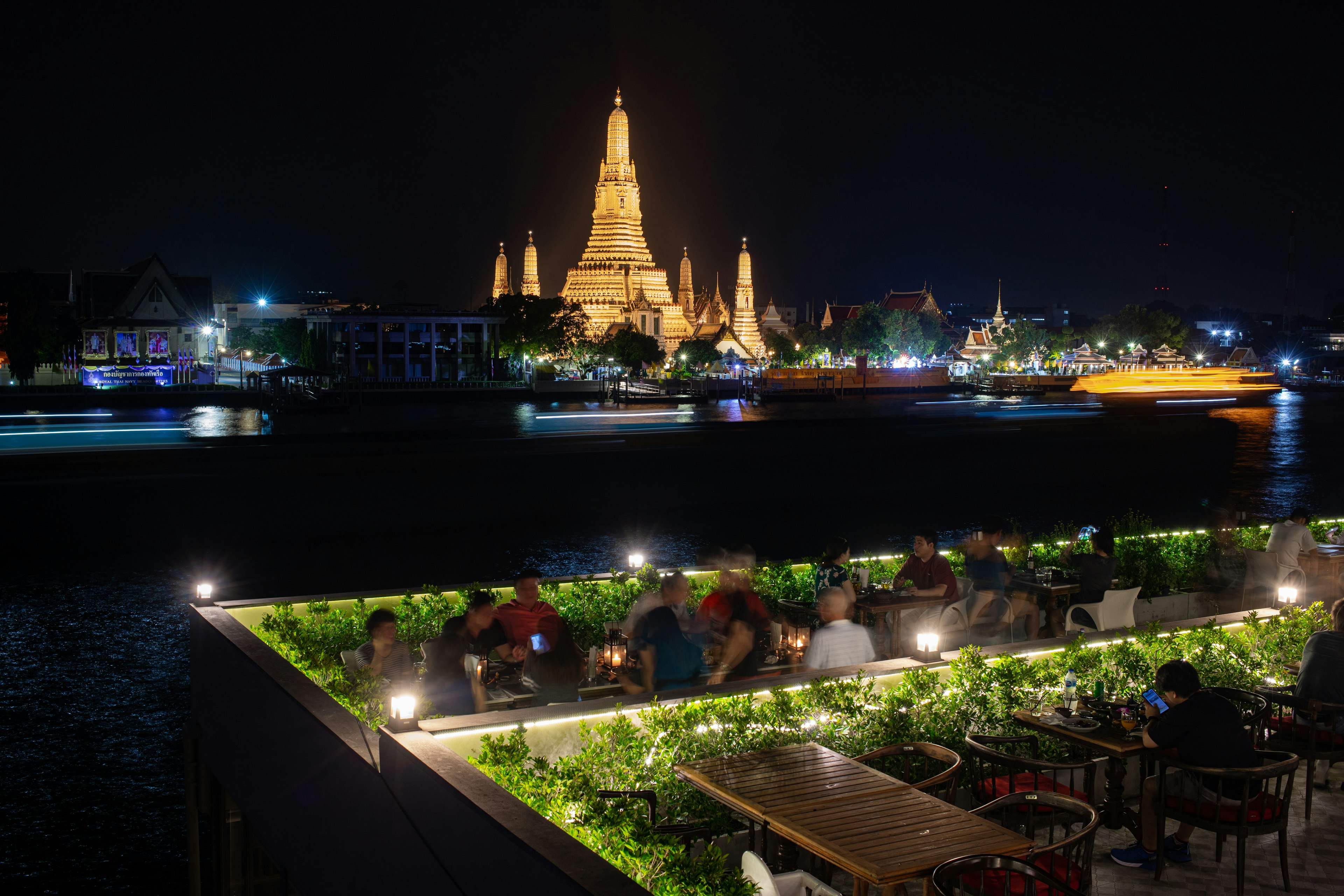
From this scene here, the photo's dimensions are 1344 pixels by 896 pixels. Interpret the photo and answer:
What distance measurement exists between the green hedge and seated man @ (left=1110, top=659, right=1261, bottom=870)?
849 mm

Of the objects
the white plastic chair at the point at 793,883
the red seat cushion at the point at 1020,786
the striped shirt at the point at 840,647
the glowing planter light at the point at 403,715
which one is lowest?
the red seat cushion at the point at 1020,786

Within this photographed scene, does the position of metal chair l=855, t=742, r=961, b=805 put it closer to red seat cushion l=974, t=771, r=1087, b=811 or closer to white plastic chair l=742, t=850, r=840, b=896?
Result: red seat cushion l=974, t=771, r=1087, b=811

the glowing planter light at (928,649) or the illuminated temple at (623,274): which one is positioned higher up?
the illuminated temple at (623,274)

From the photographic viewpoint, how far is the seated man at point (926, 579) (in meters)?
8.97

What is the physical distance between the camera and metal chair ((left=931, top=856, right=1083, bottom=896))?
163 inches

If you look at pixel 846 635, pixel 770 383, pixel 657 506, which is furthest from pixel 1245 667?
pixel 770 383

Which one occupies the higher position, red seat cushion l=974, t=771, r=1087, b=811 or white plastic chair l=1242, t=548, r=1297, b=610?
white plastic chair l=1242, t=548, r=1297, b=610

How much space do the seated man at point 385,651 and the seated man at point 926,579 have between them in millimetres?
4128

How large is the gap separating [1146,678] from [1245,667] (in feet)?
3.36

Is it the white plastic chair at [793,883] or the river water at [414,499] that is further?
the river water at [414,499]

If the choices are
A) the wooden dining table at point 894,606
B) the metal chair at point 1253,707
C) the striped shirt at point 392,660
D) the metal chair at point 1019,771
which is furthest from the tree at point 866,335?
the metal chair at point 1019,771

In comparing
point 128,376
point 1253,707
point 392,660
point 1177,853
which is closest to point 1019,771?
point 1177,853

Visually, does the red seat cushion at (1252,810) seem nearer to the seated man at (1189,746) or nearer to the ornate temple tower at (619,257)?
the seated man at (1189,746)

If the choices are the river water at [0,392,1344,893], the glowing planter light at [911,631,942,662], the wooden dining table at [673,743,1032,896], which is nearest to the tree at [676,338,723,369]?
the river water at [0,392,1344,893]
